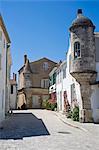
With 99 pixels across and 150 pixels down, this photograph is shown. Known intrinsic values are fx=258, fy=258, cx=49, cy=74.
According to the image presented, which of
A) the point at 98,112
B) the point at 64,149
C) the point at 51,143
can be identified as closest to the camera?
the point at 64,149

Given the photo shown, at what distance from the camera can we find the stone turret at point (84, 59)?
21.0 meters

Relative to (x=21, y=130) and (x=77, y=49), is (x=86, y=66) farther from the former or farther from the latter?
(x=21, y=130)

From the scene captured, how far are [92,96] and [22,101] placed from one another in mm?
30574

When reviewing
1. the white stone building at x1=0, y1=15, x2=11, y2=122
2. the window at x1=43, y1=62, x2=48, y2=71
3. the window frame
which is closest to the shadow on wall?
the white stone building at x1=0, y1=15, x2=11, y2=122

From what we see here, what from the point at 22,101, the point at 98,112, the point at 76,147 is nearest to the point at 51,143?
the point at 76,147

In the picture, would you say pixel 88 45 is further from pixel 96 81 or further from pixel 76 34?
pixel 96 81

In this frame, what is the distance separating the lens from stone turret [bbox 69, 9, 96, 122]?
829 inches

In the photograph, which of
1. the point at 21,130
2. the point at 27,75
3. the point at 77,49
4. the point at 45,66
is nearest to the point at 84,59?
the point at 77,49

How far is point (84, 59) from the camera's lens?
2134cm

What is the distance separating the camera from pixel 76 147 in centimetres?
1063

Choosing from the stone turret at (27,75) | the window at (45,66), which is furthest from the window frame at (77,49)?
the window at (45,66)

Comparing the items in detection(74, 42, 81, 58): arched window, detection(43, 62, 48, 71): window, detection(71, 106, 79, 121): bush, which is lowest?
detection(71, 106, 79, 121): bush

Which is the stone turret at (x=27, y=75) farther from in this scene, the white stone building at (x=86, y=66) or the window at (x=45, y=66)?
the white stone building at (x=86, y=66)

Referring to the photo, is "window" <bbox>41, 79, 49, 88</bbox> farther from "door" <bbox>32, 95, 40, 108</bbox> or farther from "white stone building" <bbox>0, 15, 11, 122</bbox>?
"white stone building" <bbox>0, 15, 11, 122</bbox>
